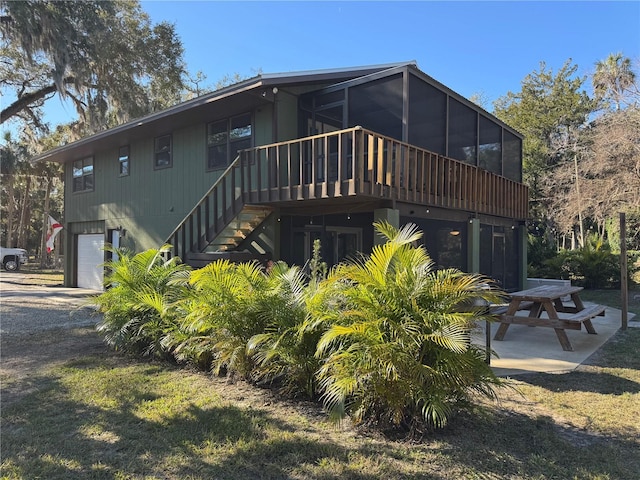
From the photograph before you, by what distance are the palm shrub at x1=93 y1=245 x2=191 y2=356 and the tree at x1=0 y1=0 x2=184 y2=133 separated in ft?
37.5

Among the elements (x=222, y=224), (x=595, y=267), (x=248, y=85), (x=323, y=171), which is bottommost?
(x=595, y=267)

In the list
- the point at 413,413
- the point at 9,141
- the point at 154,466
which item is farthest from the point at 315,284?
the point at 9,141

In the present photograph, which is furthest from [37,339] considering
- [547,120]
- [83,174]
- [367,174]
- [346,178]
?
[547,120]

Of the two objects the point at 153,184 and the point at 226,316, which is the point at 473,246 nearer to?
the point at 226,316

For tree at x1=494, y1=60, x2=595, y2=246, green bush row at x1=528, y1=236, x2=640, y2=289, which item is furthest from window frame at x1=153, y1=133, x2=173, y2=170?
tree at x1=494, y1=60, x2=595, y2=246

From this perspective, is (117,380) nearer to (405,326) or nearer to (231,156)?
(405,326)

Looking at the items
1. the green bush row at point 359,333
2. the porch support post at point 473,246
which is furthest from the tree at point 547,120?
the green bush row at point 359,333

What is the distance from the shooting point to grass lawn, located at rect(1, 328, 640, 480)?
2.81m

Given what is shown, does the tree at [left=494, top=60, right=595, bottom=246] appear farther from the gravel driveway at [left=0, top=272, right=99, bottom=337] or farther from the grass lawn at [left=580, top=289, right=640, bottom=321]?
the gravel driveway at [left=0, top=272, right=99, bottom=337]

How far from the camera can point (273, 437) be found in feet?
10.7

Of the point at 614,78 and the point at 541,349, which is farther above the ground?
the point at 614,78

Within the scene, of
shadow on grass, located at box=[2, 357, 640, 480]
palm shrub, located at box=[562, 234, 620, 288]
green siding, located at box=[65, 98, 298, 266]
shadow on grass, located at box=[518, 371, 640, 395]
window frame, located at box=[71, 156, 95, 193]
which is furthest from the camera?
window frame, located at box=[71, 156, 95, 193]

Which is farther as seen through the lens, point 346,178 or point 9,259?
point 9,259

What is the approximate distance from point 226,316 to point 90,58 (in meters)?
14.6
